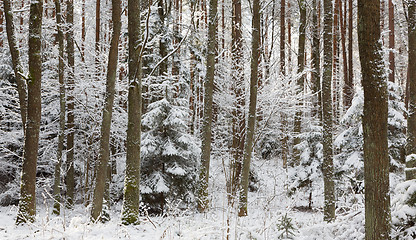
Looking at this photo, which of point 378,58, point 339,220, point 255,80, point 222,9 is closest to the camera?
point 378,58

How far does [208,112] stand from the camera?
10.1 m

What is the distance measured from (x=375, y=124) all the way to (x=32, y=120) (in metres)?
6.69

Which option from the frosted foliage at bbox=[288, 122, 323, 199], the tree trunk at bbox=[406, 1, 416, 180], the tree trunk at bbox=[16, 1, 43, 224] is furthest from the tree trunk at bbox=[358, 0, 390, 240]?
the frosted foliage at bbox=[288, 122, 323, 199]

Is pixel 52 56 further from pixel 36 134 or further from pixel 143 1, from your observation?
pixel 36 134

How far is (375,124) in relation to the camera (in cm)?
365

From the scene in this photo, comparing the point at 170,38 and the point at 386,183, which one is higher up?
the point at 170,38

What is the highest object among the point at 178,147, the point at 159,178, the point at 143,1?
the point at 143,1

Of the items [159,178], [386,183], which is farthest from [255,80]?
[386,183]

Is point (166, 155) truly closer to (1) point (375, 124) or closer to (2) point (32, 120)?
(2) point (32, 120)

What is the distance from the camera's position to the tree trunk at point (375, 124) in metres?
3.65

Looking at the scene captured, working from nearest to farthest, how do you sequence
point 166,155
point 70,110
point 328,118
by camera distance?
point 328,118
point 166,155
point 70,110

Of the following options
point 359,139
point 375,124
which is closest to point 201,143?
point 359,139

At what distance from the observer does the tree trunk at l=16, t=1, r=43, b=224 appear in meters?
6.94

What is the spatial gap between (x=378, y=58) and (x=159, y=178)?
330 inches
